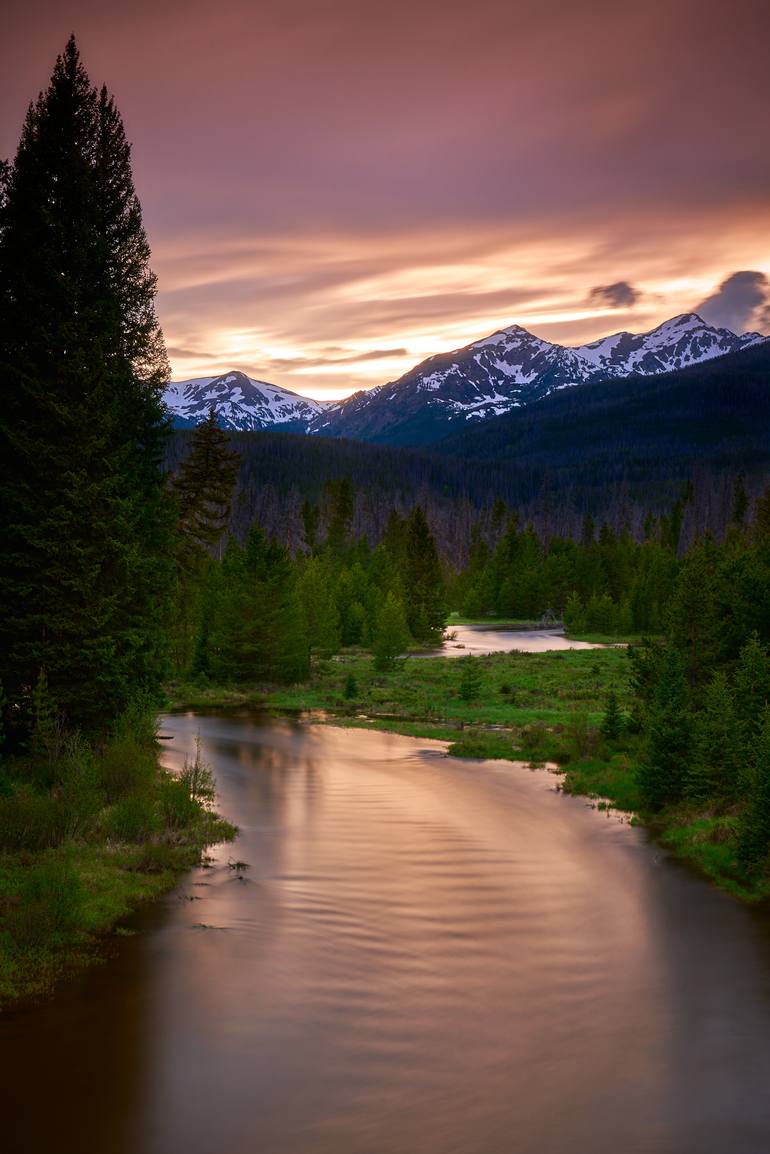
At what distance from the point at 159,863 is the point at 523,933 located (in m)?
9.22

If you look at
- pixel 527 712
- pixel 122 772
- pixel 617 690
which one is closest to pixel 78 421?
pixel 122 772

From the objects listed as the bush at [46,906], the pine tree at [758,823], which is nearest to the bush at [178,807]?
the bush at [46,906]

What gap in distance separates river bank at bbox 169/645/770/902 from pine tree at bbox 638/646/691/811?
0.71 metres

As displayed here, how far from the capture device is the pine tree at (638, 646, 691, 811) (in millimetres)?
28594

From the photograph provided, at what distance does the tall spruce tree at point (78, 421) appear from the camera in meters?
25.3

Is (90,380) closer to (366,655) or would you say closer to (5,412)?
(5,412)

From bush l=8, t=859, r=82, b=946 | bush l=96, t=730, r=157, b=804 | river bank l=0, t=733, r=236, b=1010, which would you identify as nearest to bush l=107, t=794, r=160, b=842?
river bank l=0, t=733, r=236, b=1010

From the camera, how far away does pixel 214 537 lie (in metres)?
49.9

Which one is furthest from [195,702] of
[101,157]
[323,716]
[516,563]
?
[516,563]

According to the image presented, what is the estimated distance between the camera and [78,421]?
25703 millimetres

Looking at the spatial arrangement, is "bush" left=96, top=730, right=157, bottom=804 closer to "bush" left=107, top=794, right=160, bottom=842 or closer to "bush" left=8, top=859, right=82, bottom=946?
"bush" left=107, top=794, right=160, bottom=842

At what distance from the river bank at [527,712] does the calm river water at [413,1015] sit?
1.95m

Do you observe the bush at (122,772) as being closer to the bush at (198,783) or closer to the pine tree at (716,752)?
the bush at (198,783)

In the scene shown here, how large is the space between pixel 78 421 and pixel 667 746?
21345 mm
